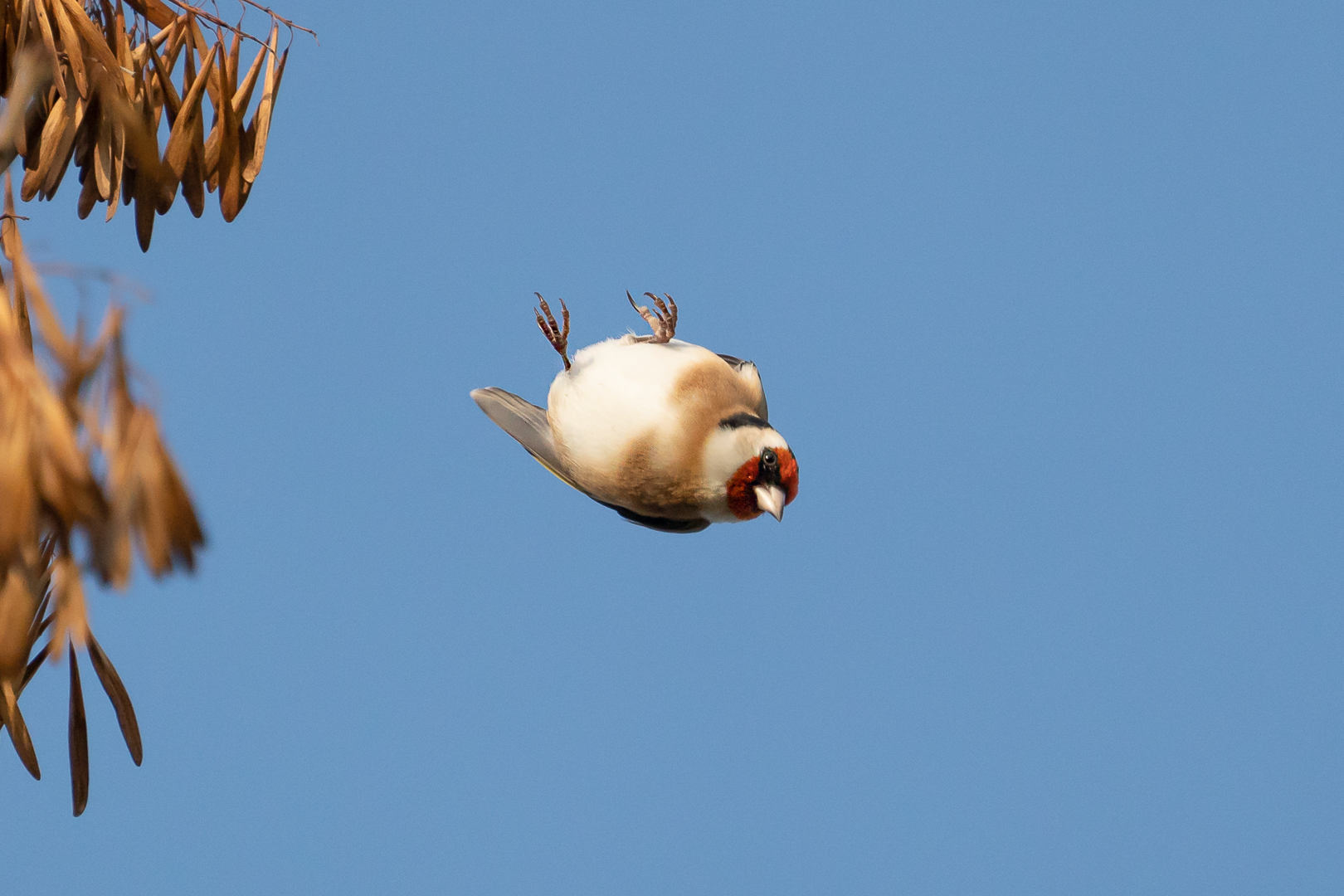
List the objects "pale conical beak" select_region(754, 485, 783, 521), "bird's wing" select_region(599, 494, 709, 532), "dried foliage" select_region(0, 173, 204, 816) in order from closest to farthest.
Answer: "dried foliage" select_region(0, 173, 204, 816), "pale conical beak" select_region(754, 485, 783, 521), "bird's wing" select_region(599, 494, 709, 532)

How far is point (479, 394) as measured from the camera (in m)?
1.57

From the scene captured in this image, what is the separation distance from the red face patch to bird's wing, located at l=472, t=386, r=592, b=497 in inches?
8.7

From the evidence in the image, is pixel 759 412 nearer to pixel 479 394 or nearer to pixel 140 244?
pixel 479 394

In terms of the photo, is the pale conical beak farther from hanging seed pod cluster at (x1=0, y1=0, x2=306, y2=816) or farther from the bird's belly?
hanging seed pod cluster at (x1=0, y1=0, x2=306, y2=816)

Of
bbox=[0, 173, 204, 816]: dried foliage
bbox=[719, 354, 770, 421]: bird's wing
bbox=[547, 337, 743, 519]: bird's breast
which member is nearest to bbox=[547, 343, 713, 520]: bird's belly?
bbox=[547, 337, 743, 519]: bird's breast

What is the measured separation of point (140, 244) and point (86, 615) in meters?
0.40

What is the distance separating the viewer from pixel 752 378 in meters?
1.68

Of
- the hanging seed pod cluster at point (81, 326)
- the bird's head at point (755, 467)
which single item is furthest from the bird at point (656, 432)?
the hanging seed pod cluster at point (81, 326)

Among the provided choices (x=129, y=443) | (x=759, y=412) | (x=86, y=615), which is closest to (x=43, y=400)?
(x=129, y=443)

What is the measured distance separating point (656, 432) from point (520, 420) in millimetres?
202

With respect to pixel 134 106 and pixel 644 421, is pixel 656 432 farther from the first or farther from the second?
pixel 134 106

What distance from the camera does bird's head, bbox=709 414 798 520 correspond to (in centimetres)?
139

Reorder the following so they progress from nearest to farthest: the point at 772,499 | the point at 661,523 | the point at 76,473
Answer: the point at 76,473
the point at 772,499
the point at 661,523

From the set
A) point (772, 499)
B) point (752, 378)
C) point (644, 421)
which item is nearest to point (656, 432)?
point (644, 421)
